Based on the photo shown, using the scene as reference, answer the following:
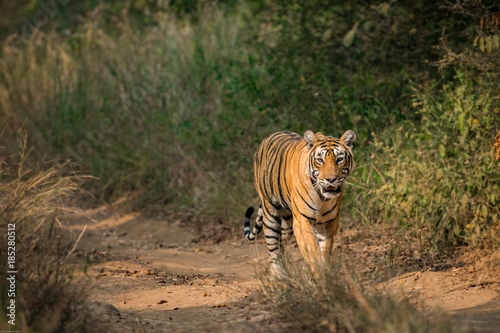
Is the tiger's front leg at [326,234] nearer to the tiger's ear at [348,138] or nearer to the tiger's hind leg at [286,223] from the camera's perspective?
the tiger's ear at [348,138]

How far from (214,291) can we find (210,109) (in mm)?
4973

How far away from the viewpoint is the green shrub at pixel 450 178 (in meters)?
5.89

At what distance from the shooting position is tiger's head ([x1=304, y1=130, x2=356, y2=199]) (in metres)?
4.83

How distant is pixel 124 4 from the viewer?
14.4 m

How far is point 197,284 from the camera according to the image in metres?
5.98

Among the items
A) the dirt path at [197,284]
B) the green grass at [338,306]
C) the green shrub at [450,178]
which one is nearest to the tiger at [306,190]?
the green grass at [338,306]

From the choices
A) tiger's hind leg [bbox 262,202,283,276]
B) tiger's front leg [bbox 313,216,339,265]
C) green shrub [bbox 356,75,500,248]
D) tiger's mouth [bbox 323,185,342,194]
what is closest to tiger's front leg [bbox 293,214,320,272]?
tiger's front leg [bbox 313,216,339,265]

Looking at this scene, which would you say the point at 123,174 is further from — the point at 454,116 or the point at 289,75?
the point at 454,116

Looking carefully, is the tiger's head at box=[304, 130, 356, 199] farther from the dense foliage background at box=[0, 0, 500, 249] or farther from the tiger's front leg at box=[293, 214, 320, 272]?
the dense foliage background at box=[0, 0, 500, 249]

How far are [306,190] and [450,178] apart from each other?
1853 millimetres

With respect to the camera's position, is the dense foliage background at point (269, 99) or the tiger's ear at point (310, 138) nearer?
the tiger's ear at point (310, 138)

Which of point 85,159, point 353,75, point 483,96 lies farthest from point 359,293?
point 85,159

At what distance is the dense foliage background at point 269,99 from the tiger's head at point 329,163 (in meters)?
1.55

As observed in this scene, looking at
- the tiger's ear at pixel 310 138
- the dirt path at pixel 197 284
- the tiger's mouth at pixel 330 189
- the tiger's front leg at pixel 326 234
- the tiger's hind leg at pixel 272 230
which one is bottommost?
the dirt path at pixel 197 284
